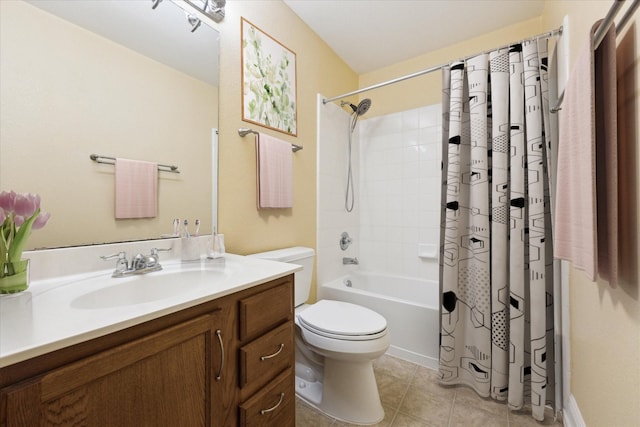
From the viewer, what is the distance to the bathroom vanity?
1.57 feet

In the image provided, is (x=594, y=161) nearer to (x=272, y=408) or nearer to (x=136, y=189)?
(x=272, y=408)

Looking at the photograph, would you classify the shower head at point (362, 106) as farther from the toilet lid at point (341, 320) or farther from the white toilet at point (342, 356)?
the toilet lid at point (341, 320)

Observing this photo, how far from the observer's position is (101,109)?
0.98 m

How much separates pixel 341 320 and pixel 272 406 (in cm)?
51

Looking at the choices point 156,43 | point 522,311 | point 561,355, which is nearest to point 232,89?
point 156,43

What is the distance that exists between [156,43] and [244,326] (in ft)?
4.04

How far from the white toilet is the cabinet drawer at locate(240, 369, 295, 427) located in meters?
0.28

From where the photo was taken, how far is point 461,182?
1.60 metres

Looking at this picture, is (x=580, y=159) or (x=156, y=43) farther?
(x=156, y=43)

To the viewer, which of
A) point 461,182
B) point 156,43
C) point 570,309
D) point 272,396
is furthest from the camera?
point 461,182

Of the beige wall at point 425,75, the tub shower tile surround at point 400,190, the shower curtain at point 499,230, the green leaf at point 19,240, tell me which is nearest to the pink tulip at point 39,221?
the green leaf at point 19,240

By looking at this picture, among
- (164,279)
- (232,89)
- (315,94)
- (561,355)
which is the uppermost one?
(315,94)

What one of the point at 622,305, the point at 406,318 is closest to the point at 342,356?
the point at 406,318

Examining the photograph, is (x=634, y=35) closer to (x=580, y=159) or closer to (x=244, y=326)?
(x=580, y=159)
